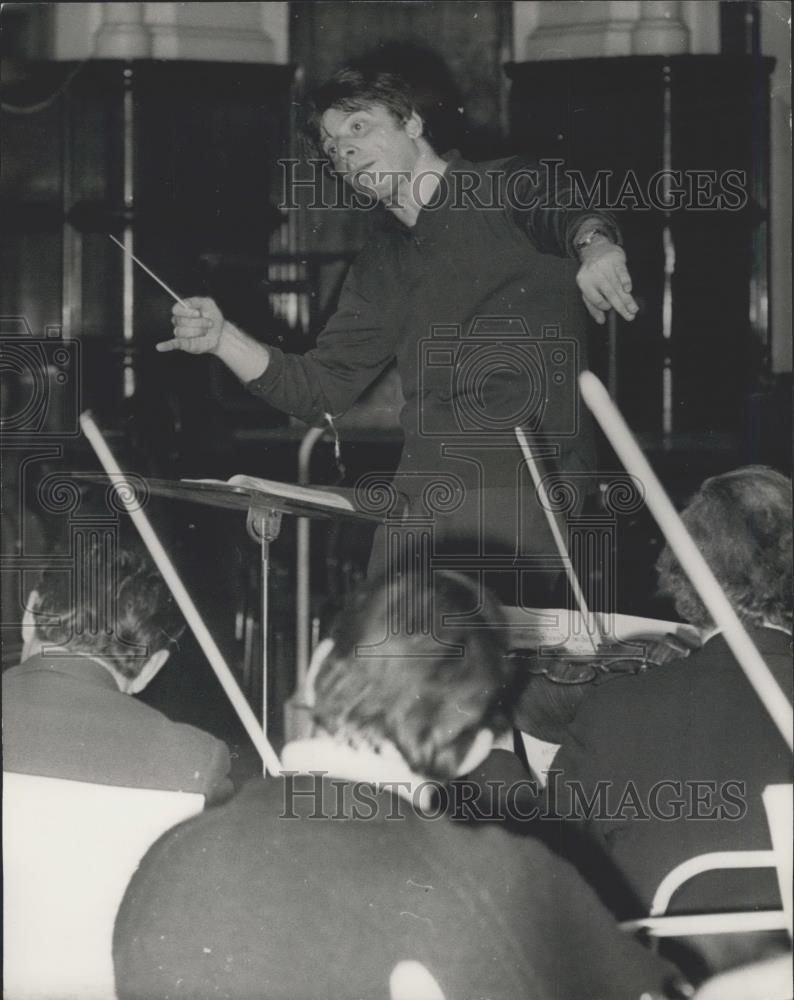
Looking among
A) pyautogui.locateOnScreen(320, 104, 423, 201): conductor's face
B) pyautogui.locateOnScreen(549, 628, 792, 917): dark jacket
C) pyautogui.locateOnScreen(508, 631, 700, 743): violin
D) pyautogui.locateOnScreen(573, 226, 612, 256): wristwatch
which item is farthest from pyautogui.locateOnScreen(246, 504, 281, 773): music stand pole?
pyautogui.locateOnScreen(573, 226, 612, 256): wristwatch

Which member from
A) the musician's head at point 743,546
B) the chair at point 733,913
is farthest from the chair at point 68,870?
the musician's head at point 743,546

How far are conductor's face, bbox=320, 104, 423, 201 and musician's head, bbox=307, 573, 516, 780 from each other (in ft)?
2.89

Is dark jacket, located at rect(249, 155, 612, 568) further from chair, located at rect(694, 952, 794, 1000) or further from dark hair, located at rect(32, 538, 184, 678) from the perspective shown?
chair, located at rect(694, 952, 794, 1000)

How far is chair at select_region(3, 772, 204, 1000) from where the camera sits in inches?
107

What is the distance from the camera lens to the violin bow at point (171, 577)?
110 inches

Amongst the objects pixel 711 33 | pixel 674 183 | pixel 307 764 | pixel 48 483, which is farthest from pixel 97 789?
pixel 711 33

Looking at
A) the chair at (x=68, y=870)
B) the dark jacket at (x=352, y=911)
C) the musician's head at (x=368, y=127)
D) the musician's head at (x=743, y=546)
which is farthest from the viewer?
the musician's head at (x=368, y=127)

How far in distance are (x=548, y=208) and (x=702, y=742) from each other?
117 centimetres

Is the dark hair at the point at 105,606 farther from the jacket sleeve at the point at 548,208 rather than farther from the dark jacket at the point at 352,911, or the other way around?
the jacket sleeve at the point at 548,208

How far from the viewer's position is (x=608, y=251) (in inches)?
109

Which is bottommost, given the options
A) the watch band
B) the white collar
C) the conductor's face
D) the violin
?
the white collar

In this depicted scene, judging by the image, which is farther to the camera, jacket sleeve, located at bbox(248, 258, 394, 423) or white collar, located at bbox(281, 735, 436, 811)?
jacket sleeve, located at bbox(248, 258, 394, 423)
